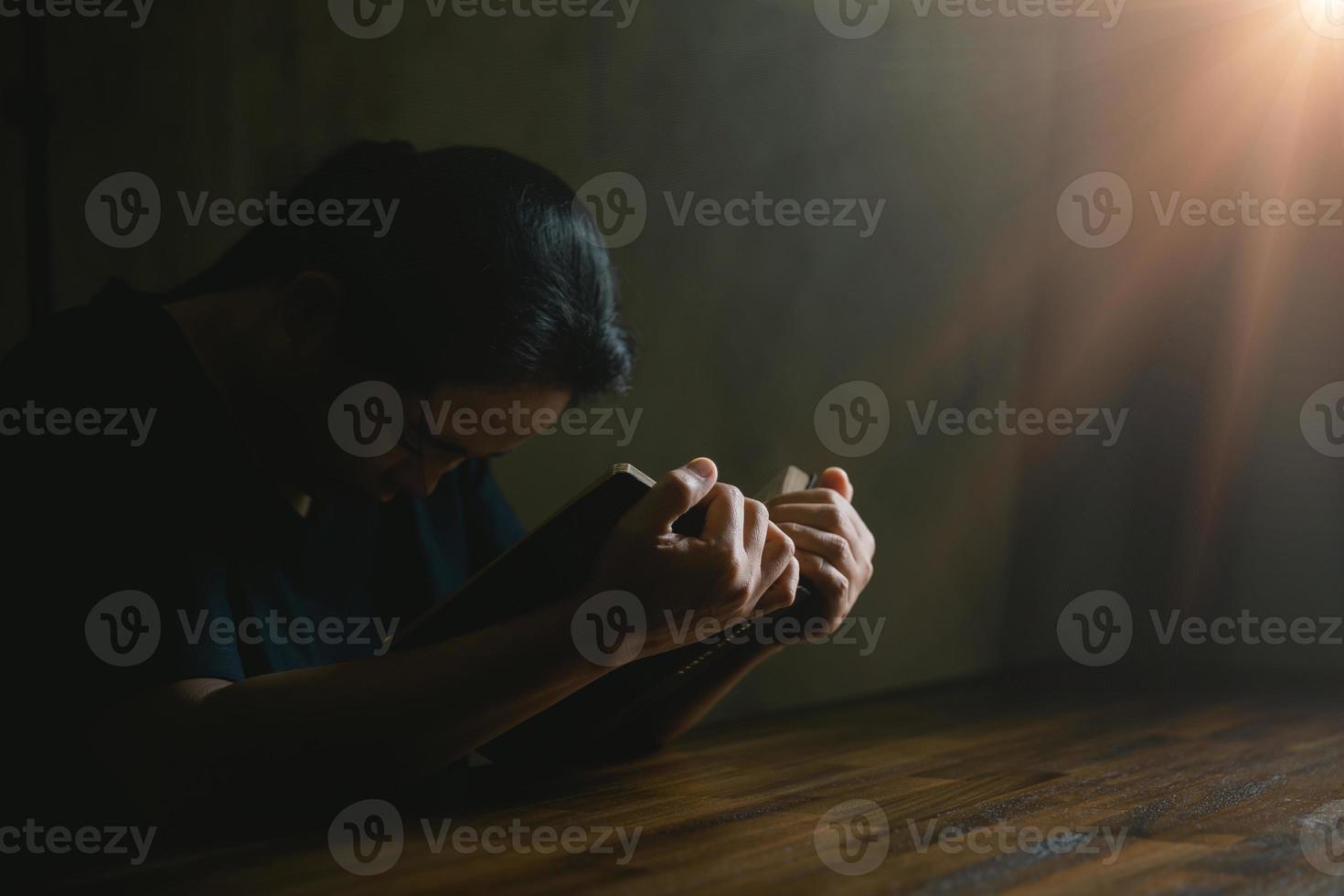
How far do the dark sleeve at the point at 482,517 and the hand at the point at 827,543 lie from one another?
0.32 meters

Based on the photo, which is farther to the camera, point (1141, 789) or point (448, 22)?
point (448, 22)

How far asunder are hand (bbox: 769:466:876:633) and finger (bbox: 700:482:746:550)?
18 centimetres

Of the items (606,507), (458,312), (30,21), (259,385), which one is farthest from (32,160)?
(606,507)

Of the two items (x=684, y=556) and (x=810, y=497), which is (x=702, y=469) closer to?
(x=684, y=556)

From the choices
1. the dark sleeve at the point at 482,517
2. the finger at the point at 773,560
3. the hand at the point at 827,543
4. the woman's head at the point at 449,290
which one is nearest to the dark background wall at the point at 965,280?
the dark sleeve at the point at 482,517

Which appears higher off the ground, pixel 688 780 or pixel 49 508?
pixel 49 508

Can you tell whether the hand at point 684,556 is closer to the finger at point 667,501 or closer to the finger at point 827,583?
the finger at point 667,501

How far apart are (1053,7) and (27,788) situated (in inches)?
74.2

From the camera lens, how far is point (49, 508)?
749 millimetres

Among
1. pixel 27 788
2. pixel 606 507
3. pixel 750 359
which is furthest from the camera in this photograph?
pixel 750 359

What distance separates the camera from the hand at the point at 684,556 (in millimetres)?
725

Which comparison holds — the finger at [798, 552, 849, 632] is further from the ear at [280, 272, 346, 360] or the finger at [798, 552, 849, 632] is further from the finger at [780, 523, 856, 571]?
the ear at [280, 272, 346, 360]

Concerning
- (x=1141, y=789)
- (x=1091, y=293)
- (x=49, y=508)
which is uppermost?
(x=1091, y=293)

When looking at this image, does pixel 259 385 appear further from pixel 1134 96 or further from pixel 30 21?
pixel 1134 96
